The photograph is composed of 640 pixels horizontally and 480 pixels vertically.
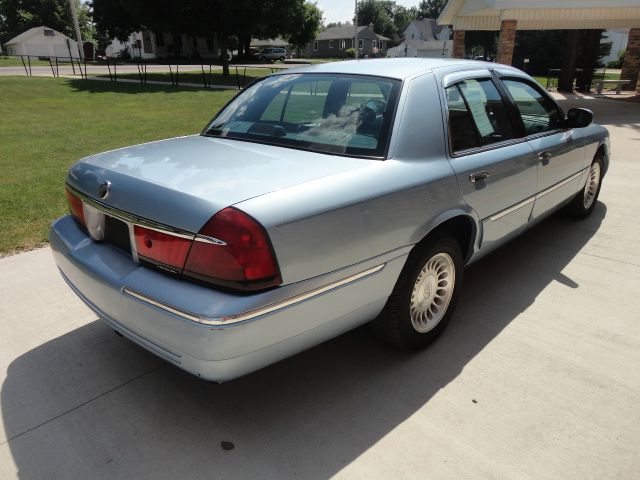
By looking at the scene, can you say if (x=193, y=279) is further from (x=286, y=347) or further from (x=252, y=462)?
(x=252, y=462)

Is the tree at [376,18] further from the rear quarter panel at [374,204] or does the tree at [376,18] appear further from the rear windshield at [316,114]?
the rear quarter panel at [374,204]

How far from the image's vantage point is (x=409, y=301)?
2689 millimetres

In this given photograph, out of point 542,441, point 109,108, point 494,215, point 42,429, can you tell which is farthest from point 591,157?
point 109,108

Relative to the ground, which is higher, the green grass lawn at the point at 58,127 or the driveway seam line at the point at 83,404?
the green grass lawn at the point at 58,127

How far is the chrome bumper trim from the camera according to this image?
1.92 m

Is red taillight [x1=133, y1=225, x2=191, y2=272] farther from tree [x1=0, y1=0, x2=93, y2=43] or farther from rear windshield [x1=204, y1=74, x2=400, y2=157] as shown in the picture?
tree [x1=0, y1=0, x2=93, y2=43]

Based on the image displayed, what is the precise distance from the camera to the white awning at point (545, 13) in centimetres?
1602

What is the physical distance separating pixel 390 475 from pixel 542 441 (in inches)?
29.2

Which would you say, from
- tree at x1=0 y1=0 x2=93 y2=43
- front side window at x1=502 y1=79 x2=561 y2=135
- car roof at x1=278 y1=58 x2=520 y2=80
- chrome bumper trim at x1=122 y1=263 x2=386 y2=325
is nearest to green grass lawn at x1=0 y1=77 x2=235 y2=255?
chrome bumper trim at x1=122 y1=263 x2=386 y2=325

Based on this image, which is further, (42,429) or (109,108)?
(109,108)

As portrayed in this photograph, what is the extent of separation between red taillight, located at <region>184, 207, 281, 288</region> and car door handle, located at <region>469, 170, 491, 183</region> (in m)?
1.46

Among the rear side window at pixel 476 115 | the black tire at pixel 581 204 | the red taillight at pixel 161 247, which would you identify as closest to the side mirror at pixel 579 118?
the black tire at pixel 581 204

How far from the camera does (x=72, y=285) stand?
2695mm

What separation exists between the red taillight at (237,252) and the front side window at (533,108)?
246cm
